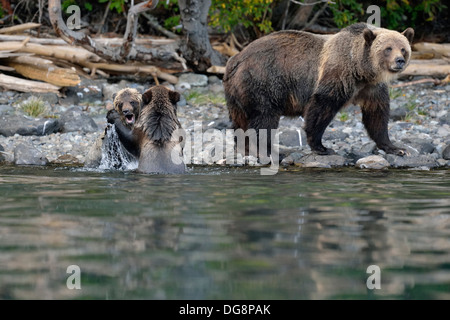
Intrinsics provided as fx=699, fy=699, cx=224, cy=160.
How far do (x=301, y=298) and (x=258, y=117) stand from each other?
19.3ft

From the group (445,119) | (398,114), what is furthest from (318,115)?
(445,119)

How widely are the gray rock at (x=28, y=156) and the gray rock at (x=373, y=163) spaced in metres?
3.77

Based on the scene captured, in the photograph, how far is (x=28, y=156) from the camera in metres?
8.41

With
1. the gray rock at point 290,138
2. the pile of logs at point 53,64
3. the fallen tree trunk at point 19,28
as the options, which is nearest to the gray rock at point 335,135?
the gray rock at point 290,138

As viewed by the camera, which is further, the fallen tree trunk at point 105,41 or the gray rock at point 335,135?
the fallen tree trunk at point 105,41

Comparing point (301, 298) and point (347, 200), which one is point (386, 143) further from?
point (301, 298)

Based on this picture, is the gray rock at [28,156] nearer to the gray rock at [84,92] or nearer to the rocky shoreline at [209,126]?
the rocky shoreline at [209,126]

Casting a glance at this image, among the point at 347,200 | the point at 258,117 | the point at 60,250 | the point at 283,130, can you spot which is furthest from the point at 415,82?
the point at 60,250

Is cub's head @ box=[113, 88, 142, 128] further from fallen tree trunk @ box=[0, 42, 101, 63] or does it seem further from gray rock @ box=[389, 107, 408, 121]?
fallen tree trunk @ box=[0, 42, 101, 63]

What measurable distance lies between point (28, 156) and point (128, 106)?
1774mm

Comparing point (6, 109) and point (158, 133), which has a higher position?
point (6, 109)

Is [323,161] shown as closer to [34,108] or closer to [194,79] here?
[34,108]

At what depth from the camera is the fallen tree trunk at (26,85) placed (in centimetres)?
1206

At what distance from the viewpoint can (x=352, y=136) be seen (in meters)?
10.1
